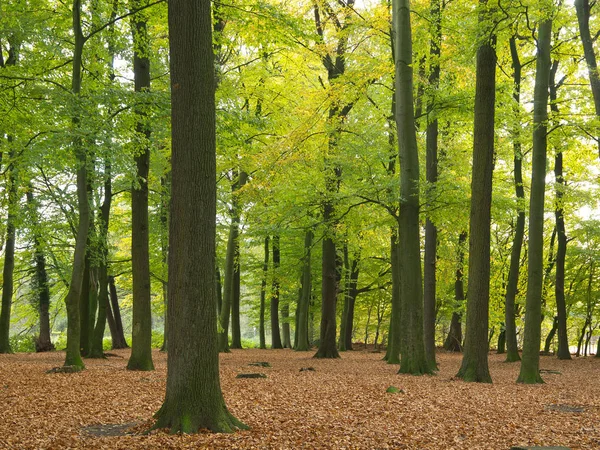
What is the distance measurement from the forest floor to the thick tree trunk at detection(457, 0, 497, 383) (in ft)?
2.47

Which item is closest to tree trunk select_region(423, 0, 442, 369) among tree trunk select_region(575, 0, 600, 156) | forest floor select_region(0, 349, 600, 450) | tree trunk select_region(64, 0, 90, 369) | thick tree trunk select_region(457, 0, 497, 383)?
thick tree trunk select_region(457, 0, 497, 383)

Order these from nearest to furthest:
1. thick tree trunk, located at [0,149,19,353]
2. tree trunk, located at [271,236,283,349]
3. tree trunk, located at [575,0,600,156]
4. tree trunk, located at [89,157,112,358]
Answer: tree trunk, located at [575,0,600,156]
tree trunk, located at [89,157,112,358]
thick tree trunk, located at [0,149,19,353]
tree trunk, located at [271,236,283,349]

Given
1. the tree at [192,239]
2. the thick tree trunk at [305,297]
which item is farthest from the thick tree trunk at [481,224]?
the thick tree trunk at [305,297]

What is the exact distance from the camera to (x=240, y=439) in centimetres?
541

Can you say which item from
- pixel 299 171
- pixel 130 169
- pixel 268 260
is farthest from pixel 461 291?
pixel 130 169

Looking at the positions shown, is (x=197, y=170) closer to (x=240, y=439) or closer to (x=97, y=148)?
(x=240, y=439)

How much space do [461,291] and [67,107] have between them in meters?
20.4

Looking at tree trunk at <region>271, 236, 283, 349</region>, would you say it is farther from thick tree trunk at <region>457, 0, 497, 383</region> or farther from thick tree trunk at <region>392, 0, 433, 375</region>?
thick tree trunk at <region>457, 0, 497, 383</region>

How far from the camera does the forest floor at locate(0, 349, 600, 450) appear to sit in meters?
5.54

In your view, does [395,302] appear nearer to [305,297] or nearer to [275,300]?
[305,297]

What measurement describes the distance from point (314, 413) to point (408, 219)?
6.52 m

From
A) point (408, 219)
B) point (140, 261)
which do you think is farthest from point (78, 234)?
point (408, 219)

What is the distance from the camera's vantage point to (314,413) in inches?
277

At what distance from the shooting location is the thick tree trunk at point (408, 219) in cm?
1230
